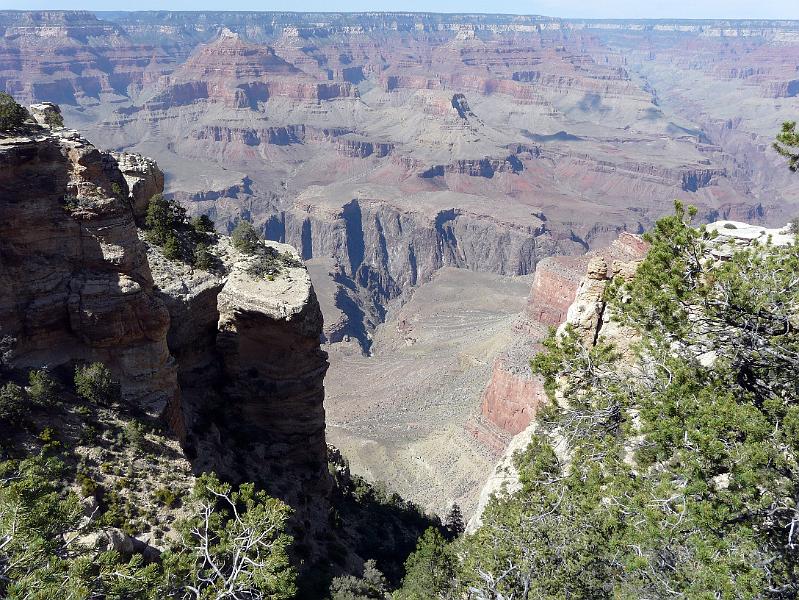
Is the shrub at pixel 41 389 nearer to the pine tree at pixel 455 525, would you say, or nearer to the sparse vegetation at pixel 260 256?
the sparse vegetation at pixel 260 256

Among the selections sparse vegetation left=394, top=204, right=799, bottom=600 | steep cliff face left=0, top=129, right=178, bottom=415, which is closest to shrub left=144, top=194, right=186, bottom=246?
steep cliff face left=0, top=129, right=178, bottom=415

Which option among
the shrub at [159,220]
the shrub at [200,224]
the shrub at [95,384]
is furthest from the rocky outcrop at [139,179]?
the shrub at [95,384]

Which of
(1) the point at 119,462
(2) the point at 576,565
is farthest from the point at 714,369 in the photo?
(1) the point at 119,462

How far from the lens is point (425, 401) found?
65000mm

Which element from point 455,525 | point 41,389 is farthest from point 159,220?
point 455,525

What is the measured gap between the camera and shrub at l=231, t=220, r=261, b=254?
1254 inches

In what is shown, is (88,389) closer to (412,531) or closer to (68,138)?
(68,138)

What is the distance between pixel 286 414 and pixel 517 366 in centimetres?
2748

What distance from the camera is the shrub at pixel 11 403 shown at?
20156 millimetres

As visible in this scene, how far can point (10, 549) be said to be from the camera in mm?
12641

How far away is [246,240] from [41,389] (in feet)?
45.0

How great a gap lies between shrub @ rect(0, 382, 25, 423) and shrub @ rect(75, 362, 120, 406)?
2.19 meters

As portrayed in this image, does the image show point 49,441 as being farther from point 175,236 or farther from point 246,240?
point 246,240

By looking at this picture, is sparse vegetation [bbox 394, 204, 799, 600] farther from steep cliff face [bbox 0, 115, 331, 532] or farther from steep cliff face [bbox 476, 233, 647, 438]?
steep cliff face [bbox 0, 115, 331, 532]
